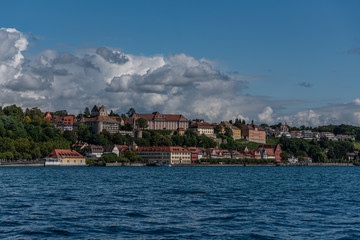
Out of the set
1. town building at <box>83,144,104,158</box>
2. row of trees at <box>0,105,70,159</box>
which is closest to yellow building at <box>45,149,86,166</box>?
row of trees at <box>0,105,70,159</box>

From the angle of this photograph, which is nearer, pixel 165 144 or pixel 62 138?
pixel 62 138

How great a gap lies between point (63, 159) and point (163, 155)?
38.8m

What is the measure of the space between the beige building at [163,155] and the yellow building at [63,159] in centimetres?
2793

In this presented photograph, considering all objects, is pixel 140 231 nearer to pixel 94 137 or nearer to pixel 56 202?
pixel 56 202

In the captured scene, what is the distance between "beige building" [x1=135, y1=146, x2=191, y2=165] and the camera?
160 m

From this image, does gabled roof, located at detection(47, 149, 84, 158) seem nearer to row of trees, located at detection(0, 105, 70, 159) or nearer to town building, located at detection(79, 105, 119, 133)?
row of trees, located at detection(0, 105, 70, 159)

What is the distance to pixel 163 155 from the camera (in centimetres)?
16050

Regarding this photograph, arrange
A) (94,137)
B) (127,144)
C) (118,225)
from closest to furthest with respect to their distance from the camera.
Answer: (118,225) → (94,137) → (127,144)

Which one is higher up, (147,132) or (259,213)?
(147,132)

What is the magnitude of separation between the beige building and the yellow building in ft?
91.6

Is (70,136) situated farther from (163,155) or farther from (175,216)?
(175,216)

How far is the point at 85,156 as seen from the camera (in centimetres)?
15250

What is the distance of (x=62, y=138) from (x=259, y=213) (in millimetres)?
136501

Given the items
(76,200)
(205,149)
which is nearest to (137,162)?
(205,149)
